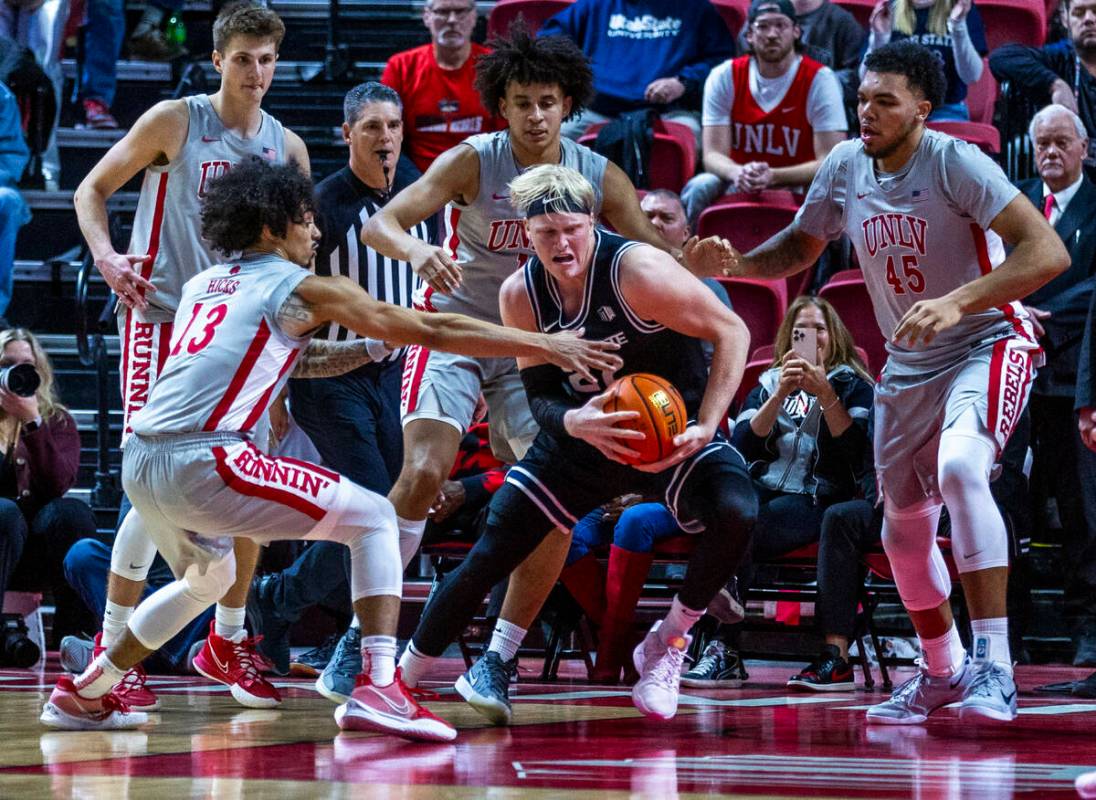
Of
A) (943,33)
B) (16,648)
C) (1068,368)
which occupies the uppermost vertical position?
(943,33)

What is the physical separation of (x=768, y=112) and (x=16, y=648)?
467cm

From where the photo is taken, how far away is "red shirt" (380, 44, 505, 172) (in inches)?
337

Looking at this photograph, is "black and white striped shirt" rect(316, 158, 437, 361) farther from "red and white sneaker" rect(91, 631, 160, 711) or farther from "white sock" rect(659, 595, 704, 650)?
"white sock" rect(659, 595, 704, 650)

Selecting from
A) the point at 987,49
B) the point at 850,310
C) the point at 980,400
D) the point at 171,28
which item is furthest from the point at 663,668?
the point at 171,28

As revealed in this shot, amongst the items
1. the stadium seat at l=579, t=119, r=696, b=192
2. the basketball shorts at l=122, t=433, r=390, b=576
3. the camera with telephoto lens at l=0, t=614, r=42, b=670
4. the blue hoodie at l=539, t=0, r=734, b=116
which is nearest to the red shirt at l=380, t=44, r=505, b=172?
the stadium seat at l=579, t=119, r=696, b=192

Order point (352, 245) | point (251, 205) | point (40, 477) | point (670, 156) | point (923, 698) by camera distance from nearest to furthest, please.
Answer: point (251, 205) → point (923, 698) → point (352, 245) → point (40, 477) → point (670, 156)

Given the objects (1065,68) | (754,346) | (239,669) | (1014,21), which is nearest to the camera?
(239,669)

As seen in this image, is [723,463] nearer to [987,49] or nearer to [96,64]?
[987,49]

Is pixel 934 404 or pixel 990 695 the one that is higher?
pixel 934 404

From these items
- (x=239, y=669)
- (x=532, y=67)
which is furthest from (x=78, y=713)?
(x=532, y=67)

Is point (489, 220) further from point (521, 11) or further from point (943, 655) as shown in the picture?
point (521, 11)

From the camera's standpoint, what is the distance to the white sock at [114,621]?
16.4 feet

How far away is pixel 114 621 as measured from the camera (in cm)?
502

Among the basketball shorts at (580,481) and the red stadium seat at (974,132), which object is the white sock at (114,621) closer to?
the basketball shorts at (580,481)
